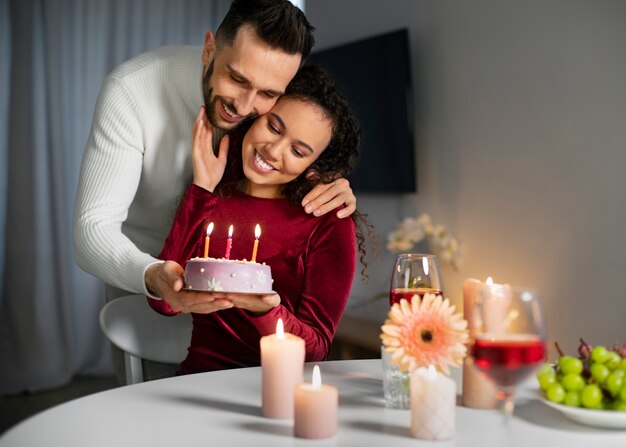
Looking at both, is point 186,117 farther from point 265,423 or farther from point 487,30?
point 487,30

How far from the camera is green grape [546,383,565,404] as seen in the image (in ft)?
3.80

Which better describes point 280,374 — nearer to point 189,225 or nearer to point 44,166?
point 189,225

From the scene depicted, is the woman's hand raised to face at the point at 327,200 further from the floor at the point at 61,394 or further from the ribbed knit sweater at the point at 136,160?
the floor at the point at 61,394

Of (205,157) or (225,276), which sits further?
(205,157)

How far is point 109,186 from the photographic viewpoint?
2.04 meters

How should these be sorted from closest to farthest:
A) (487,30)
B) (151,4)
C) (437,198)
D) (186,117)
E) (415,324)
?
(415,324)
(186,117)
(487,30)
(437,198)
(151,4)

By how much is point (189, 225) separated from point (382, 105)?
2.34m

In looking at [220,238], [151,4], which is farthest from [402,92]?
[220,238]

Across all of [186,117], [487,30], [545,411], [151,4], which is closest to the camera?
[545,411]

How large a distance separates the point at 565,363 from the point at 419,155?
2.97 meters

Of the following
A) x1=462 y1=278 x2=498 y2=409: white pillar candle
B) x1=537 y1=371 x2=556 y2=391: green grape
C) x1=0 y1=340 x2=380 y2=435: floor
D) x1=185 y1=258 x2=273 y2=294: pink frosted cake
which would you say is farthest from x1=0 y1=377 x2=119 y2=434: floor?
x1=537 y1=371 x2=556 y2=391: green grape

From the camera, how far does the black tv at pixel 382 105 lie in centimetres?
400

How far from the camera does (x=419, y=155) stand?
409 cm

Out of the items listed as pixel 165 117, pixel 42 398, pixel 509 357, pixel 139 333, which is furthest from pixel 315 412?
pixel 42 398
